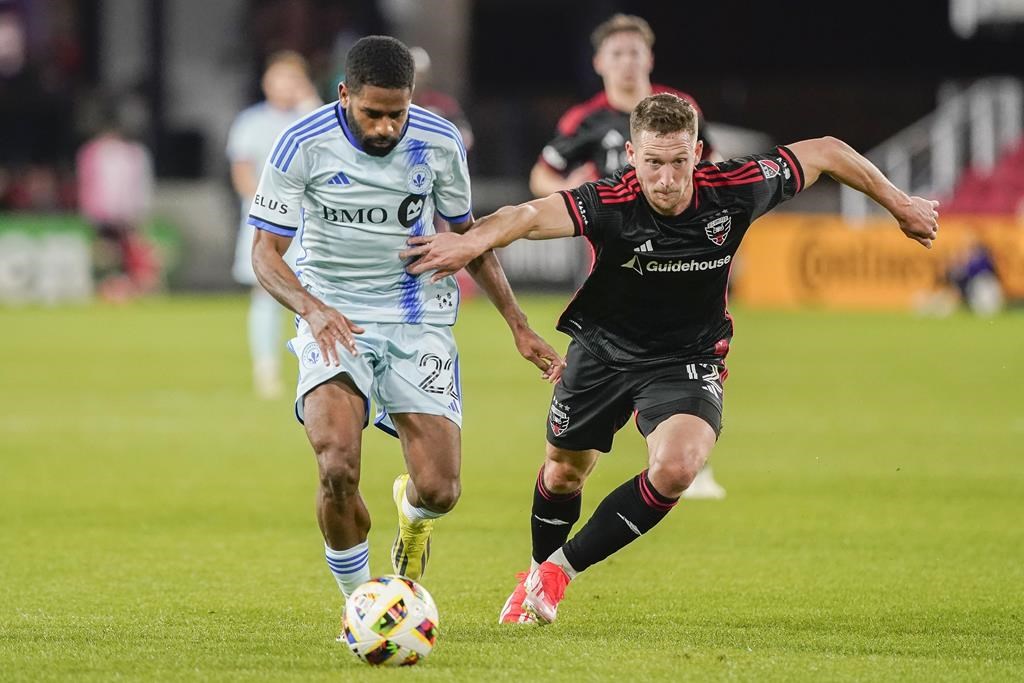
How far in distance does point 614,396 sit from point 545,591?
0.84 meters

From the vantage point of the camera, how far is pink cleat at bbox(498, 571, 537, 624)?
661cm

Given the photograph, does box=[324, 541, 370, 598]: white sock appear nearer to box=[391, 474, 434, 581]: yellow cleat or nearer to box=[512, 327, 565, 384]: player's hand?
box=[391, 474, 434, 581]: yellow cleat

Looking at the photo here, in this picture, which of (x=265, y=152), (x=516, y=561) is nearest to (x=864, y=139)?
(x=265, y=152)

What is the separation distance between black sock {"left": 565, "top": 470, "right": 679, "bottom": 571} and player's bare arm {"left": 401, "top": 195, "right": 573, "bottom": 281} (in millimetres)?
982

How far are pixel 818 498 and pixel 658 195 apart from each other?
4.05 meters

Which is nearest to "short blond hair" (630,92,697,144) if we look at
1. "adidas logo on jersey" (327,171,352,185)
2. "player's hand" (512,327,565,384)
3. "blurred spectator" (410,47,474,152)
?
"player's hand" (512,327,565,384)

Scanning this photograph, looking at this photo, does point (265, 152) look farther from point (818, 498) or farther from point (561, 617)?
point (561, 617)

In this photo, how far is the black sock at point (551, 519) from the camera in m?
7.15

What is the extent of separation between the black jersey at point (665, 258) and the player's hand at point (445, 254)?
47 centimetres

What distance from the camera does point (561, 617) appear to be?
6.80 meters

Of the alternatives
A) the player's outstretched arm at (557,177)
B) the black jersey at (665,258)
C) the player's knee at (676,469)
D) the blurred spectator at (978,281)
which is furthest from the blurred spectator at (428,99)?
the blurred spectator at (978,281)

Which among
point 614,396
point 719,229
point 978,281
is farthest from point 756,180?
point 978,281

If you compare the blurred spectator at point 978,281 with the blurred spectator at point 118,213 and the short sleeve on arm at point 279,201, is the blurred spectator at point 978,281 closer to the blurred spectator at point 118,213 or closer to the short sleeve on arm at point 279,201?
the blurred spectator at point 118,213

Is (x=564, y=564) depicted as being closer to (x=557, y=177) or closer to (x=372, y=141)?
(x=372, y=141)
